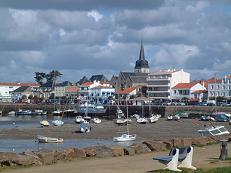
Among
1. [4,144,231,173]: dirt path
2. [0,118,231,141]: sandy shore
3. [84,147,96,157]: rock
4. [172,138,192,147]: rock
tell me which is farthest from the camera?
[0,118,231,141]: sandy shore

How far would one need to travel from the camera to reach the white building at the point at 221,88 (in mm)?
185125

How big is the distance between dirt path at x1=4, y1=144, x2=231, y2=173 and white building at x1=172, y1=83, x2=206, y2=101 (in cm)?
16710

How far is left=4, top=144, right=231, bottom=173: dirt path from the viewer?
18.6 m

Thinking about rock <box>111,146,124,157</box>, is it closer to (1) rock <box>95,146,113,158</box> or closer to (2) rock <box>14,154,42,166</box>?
(1) rock <box>95,146,113,158</box>

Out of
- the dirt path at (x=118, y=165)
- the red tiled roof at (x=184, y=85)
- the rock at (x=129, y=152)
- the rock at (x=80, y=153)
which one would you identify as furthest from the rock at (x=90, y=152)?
the red tiled roof at (x=184, y=85)

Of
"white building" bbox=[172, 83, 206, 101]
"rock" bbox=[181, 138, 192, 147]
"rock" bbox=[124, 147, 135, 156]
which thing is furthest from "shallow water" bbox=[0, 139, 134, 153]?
"white building" bbox=[172, 83, 206, 101]

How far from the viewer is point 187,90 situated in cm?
19212

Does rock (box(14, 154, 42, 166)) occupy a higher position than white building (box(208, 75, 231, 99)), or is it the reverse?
white building (box(208, 75, 231, 99))

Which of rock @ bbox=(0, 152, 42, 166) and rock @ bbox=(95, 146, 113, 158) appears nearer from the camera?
rock @ bbox=(0, 152, 42, 166)

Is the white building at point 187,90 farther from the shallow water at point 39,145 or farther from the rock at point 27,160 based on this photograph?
the rock at point 27,160

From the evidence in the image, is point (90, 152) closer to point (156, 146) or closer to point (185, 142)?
point (156, 146)

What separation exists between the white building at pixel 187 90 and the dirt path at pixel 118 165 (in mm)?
167098

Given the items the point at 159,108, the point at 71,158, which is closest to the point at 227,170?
the point at 71,158

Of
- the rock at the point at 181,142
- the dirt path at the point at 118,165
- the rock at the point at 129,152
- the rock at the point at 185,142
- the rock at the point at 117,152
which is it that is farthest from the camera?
the rock at the point at 185,142
